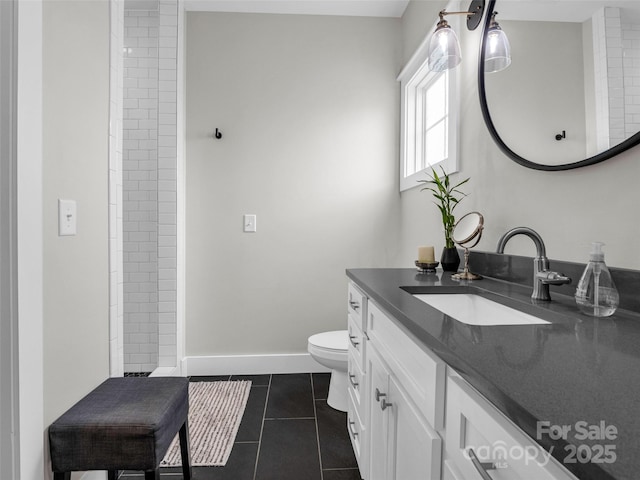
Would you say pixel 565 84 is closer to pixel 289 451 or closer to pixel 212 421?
pixel 289 451

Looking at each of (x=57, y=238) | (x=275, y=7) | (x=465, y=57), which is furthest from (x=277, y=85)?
(x=57, y=238)

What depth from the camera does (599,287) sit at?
3.05ft

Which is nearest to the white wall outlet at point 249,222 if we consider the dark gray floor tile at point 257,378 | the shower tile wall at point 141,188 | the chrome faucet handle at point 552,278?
the shower tile wall at point 141,188

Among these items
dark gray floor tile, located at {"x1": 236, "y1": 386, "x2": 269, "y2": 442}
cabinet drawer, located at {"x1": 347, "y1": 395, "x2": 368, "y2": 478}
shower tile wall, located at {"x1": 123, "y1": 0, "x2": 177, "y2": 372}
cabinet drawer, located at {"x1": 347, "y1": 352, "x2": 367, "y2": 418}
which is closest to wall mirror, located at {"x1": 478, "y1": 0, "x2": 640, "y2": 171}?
cabinet drawer, located at {"x1": 347, "y1": 352, "x2": 367, "y2": 418}

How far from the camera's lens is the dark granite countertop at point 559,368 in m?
0.38

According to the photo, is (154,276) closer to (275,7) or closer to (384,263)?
(384,263)

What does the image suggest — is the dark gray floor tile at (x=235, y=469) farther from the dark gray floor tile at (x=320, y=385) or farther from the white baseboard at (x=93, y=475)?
the dark gray floor tile at (x=320, y=385)

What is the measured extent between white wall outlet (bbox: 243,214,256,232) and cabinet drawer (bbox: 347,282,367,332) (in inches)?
47.4

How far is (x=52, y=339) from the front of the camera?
44.3 inches

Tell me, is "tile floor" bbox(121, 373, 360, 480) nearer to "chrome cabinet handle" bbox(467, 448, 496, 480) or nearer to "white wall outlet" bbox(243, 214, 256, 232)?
"white wall outlet" bbox(243, 214, 256, 232)

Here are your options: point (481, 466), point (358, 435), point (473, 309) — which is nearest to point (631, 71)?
point (473, 309)

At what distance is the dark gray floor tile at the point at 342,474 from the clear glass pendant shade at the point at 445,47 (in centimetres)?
183

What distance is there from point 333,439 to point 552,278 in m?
1.36

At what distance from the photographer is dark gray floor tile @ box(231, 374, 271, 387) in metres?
2.60
